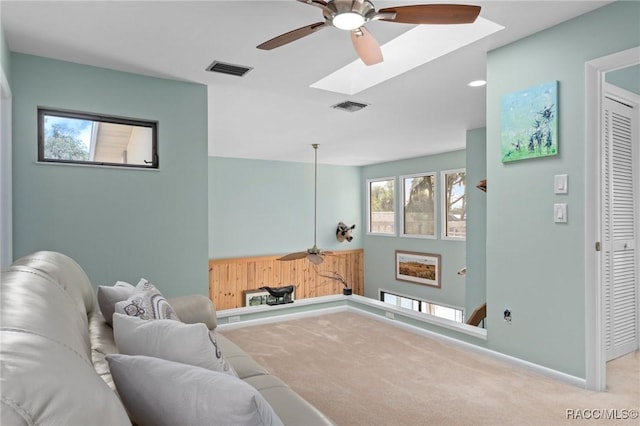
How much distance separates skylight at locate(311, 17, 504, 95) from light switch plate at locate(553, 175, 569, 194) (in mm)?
1059

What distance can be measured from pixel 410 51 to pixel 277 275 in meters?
5.93

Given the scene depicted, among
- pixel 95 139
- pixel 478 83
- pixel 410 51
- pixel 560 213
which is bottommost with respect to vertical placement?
pixel 560 213

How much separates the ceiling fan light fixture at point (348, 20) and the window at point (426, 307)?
5.61 m

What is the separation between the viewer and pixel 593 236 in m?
2.34

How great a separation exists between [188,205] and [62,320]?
2.69m

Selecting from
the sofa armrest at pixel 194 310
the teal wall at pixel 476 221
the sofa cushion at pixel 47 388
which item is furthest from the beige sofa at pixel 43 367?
the teal wall at pixel 476 221

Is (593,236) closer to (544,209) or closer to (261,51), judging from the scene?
(544,209)

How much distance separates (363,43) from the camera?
6.79 ft

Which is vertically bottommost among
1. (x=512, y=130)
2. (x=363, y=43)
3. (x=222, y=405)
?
(x=222, y=405)

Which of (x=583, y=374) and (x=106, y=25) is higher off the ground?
(x=106, y=25)

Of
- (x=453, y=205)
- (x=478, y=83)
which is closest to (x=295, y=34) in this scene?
(x=478, y=83)

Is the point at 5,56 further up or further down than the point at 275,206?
further up

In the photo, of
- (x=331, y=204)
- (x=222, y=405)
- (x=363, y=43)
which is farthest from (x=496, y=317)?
(x=331, y=204)

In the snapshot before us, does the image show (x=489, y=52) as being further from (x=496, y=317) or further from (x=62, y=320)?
(x=62, y=320)
